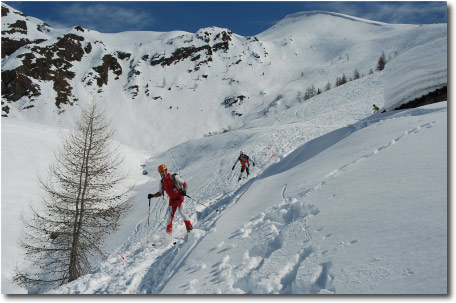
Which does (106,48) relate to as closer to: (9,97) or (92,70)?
(92,70)

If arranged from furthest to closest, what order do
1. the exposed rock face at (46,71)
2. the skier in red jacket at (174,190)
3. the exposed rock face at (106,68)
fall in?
1. the exposed rock face at (106,68)
2. the exposed rock face at (46,71)
3. the skier in red jacket at (174,190)

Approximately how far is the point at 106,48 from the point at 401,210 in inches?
5161

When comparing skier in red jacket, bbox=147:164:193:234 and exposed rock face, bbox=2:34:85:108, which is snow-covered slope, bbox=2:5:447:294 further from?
exposed rock face, bbox=2:34:85:108

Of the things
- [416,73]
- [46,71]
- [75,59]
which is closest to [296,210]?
[416,73]

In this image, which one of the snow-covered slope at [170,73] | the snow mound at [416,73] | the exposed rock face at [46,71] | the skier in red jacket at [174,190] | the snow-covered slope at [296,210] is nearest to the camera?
the snow-covered slope at [296,210]

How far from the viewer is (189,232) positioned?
25.5 feet

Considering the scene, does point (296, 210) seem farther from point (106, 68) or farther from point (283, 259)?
point (106, 68)

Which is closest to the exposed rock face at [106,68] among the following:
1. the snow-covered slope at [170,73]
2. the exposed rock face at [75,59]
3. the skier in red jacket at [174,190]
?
the exposed rock face at [75,59]

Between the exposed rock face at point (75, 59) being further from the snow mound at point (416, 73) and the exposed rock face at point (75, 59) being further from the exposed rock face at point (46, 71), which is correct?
the snow mound at point (416, 73)

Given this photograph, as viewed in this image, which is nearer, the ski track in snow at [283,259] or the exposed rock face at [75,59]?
the ski track in snow at [283,259]

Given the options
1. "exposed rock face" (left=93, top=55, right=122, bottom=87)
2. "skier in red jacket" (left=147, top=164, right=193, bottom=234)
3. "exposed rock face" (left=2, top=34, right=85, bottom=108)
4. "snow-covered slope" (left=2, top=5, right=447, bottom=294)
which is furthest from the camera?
"exposed rock face" (left=93, top=55, right=122, bottom=87)

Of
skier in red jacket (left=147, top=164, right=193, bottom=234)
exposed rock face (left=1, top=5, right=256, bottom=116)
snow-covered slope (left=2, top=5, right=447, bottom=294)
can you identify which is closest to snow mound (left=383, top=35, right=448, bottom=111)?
snow-covered slope (left=2, top=5, right=447, bottom=294)

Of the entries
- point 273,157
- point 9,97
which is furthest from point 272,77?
point 273,157

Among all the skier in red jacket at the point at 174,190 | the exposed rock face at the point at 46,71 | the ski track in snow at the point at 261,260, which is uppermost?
the exposed rock face at the point at 46,71
